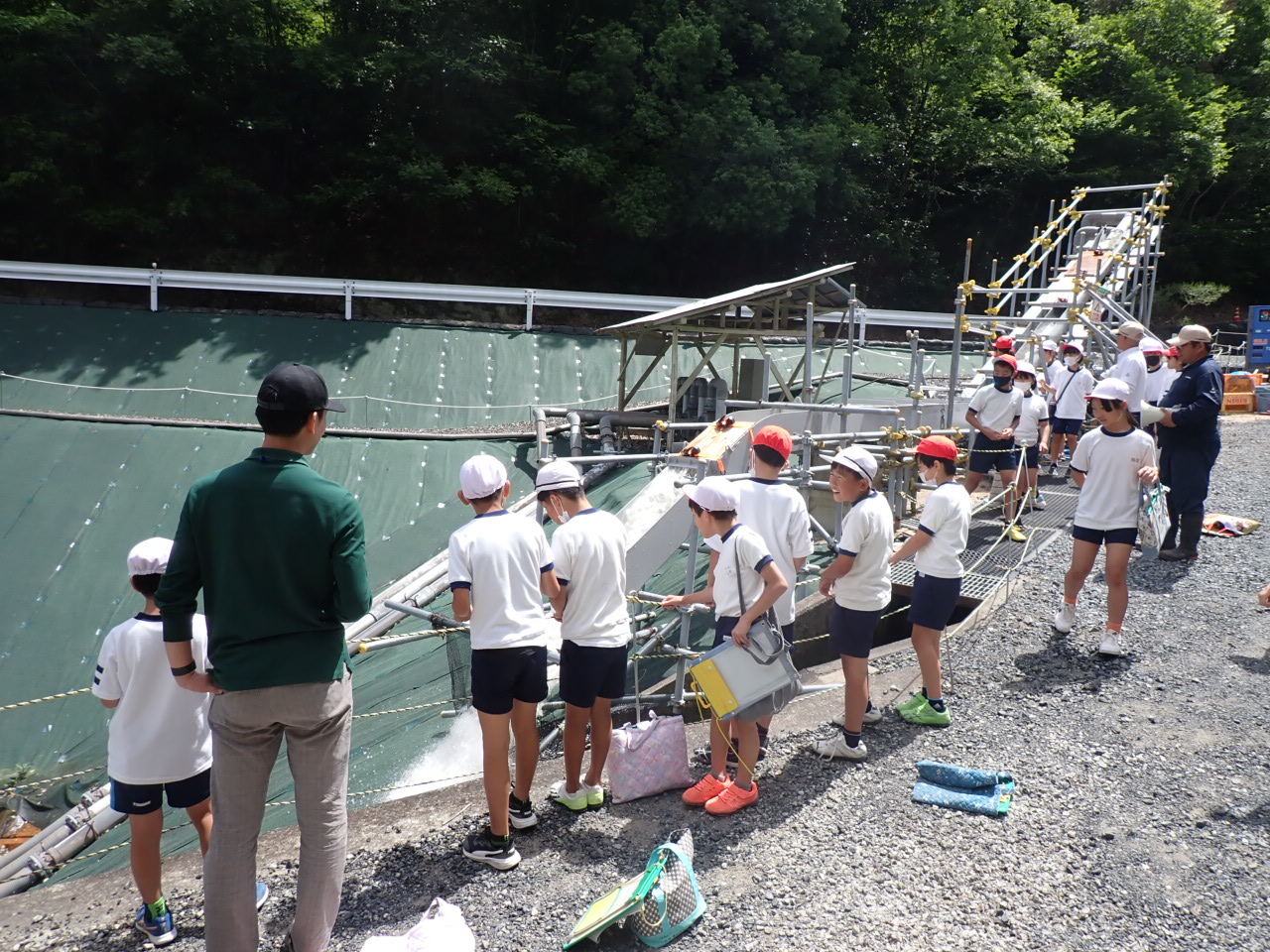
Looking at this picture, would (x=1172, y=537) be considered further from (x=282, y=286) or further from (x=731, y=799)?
(x=282, y=286)

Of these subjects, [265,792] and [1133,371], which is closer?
[265,792]

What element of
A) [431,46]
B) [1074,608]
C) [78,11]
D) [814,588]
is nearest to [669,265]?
[431,46]

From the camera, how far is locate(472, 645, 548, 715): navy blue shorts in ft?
12.6

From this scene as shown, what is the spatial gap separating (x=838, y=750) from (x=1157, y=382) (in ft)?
25.7

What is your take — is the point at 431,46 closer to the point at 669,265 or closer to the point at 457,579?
the point at 669,265

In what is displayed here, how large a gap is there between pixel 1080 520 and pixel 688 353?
11045mm

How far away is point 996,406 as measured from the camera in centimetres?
864

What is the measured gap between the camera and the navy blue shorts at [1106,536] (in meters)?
5.88

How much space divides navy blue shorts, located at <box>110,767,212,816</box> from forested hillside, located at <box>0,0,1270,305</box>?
75.0 ft

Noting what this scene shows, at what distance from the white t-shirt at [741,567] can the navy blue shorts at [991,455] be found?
5.28 meters

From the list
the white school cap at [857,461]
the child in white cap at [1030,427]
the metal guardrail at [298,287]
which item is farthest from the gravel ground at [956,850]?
the metal guardrail at [298,287]

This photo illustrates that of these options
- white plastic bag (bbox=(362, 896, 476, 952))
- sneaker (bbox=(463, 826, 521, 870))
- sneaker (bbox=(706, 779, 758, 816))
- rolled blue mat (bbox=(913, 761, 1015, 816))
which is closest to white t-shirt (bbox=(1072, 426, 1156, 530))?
rolled blue mat (bbox=(913, 761, 1015, 816))

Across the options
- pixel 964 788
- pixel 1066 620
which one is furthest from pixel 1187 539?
pixel 964 788

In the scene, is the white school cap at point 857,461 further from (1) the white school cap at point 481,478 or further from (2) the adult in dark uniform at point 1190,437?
(2) the adult in dark uniform at point 1190,437
